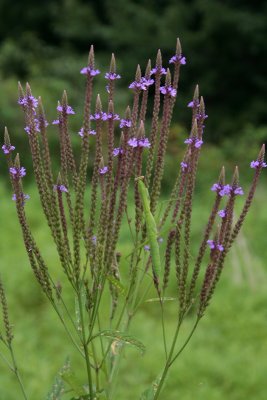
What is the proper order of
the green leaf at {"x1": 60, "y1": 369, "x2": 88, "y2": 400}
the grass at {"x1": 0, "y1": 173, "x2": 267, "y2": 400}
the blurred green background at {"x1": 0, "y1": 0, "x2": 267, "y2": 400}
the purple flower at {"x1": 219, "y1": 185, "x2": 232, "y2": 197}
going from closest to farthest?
1. the purple flower at {"x1": 219, "y1": 185, "x2": 232, "y2": 197}
2. the green leaf at {"x1": 60, "y1": 369, "x2": 88, "y2": 400}
3. the grass at {"x1": 0, "y1": 173, "x2": 267, "y2": 400}
4. the blurred green background at {"x1": 0, "y1": 0, "x2": 267, "y2": 400}

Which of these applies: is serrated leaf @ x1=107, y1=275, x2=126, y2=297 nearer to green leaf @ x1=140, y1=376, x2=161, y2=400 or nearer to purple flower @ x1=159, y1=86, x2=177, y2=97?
green leaf @ x1=140, y1=376, x2=161, y2=400

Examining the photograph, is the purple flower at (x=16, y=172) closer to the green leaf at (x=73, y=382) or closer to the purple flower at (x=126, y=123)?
the purple flower at (x=126, y=123)

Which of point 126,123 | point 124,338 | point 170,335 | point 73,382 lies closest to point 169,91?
point 126,123

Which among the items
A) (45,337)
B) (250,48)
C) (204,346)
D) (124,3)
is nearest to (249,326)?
(204,346)

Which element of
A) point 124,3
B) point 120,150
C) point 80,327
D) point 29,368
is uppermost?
point 124,3

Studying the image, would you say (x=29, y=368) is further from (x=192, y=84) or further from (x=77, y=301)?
(x=192, y=84)

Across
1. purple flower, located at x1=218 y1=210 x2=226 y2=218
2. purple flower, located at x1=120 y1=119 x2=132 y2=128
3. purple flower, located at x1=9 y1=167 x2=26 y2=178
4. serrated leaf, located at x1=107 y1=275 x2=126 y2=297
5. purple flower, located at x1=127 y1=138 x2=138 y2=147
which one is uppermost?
purple flower, located at x1=120 y1=119 x2=132 y2=128

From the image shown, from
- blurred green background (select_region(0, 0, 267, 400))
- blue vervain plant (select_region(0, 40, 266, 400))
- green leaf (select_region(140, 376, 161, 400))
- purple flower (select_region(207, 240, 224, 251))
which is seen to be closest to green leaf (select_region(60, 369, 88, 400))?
blue vervain plant (select_region(0, 40, 266, 400))

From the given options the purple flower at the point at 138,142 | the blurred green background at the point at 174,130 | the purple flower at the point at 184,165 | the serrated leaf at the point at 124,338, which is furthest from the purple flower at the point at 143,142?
the blurred green background at the point at 174,130
